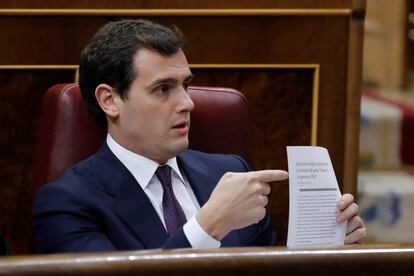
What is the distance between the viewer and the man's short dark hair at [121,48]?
166 centimetres

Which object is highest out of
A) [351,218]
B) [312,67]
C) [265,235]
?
[312,67]

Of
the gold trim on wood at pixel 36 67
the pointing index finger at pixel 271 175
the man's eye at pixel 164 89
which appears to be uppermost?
the man's eye at pixel 164 89

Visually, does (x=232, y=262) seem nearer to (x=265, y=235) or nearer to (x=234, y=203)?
(x=234, y=203)

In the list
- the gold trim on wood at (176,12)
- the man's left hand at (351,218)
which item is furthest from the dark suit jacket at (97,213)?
the gold trim on wood at (176,12)

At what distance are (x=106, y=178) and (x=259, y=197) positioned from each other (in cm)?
31

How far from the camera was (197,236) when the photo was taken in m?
1.45

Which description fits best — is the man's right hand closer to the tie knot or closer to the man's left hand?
the man's left hand

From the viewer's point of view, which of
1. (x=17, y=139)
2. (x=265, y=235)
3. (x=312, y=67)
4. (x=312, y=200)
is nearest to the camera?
(x=312, y=200)

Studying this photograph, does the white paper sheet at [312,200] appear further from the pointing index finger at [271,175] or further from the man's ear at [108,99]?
the man's ear at [108,99]

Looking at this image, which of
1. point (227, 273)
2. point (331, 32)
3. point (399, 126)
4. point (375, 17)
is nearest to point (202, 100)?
point (331, 32)

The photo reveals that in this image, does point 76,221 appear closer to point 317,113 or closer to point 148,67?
point 148,67

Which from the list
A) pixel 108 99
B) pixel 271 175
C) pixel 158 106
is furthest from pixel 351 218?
pixel 108 99

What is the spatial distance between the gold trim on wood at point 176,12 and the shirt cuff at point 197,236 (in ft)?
2.80

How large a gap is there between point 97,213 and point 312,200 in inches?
15.0
